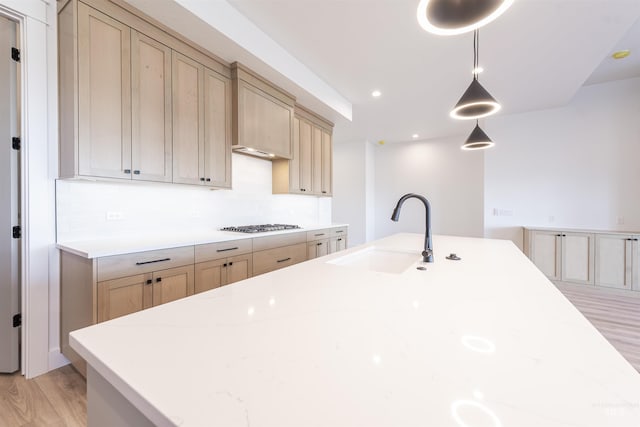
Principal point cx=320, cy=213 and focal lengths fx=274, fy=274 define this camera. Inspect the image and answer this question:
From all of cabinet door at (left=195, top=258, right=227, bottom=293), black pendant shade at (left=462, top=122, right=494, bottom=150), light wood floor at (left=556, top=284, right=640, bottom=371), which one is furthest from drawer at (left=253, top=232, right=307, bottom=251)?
light wood floor at (left=556, top=284, right=640, bottom=371)

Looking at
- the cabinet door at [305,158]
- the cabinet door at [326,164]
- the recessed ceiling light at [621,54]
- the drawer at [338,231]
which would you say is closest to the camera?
the recessed ceiling light at [621,54]

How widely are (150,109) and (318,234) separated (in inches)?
87.3

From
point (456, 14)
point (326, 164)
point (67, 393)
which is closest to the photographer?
point (456, 14)

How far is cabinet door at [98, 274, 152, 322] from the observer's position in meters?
1.62

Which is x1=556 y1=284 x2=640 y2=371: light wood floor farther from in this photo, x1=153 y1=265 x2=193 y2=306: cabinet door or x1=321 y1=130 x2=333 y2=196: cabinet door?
x1=321 y1=130 x2=333 y2=196: cabinet door

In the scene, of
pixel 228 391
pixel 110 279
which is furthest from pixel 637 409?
pixel 110 279

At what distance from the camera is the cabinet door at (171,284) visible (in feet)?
6.10

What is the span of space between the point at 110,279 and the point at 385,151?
236 inches

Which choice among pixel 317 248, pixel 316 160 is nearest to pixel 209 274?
pixel 317 248

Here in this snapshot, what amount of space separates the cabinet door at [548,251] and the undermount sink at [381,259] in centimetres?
344

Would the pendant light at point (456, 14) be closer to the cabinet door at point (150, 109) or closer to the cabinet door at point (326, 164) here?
the cabinet door at point (150, 109)

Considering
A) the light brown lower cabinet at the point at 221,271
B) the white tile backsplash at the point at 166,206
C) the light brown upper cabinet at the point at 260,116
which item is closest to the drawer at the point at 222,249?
the light brown lower cabinet at the point at 221,271

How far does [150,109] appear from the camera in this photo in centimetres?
211

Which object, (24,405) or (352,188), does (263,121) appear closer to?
(24,405)
